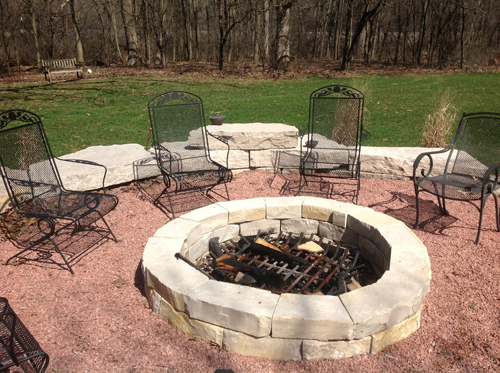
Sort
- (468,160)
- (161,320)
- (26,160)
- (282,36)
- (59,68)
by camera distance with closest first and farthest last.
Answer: (161,320) < (26,160) < (468,160) < (59,68) < (282,36)

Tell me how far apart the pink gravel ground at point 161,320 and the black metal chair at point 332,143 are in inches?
52.1

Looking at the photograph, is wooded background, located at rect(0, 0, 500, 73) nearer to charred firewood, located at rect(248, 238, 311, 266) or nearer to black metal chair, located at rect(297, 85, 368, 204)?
black metal chair, located at rect(297, 85, 368, 204)

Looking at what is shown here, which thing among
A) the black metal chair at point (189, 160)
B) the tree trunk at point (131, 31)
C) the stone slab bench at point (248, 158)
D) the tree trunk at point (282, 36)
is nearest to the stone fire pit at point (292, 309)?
the black metal chair at point (189, 160)

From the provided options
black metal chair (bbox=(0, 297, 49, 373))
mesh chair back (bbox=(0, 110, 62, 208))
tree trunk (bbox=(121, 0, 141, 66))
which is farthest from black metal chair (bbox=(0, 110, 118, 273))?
tree trunk (bbox=(121, 0, 141, 66))

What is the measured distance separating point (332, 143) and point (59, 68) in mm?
13093

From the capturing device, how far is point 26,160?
3869 mm

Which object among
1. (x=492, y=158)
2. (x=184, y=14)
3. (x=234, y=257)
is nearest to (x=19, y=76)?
(x=184, y=14)

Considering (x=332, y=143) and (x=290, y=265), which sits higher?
(x=332, y=143)

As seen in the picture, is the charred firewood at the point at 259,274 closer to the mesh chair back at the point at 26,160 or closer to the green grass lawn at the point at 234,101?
the mesh chair back at the point at 26,160

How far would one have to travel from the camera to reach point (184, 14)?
20.7 meters

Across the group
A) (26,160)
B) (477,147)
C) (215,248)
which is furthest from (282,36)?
(215,248)

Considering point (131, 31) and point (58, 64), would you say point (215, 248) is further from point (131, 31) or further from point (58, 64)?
point (131, 31)

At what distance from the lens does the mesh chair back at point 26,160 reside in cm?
365

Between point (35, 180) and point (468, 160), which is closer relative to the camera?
point (35, 180)
